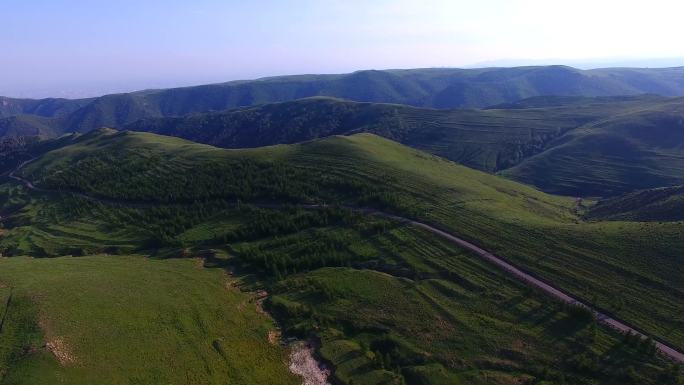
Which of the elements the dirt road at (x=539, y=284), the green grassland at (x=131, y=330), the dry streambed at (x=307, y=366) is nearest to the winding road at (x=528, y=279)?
the dirt road at (x=539, y=284)

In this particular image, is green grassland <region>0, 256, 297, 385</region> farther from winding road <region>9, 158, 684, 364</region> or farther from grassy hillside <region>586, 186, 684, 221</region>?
grassy hillside <region>586, 186, 684, 221</region>

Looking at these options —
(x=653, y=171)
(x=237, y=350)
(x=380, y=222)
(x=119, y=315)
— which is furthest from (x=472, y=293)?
(x=653, y=171)

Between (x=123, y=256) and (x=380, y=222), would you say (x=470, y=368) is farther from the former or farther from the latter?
(x=123, y=256)

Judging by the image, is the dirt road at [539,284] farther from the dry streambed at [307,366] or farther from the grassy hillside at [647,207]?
the grassy hillside at [647,207]

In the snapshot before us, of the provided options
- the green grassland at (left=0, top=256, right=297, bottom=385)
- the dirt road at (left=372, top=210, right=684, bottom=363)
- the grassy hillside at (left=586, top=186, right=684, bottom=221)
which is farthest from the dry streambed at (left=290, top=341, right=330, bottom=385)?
the grassy hillside at (left=586, top=186, right=684, bottom=221)

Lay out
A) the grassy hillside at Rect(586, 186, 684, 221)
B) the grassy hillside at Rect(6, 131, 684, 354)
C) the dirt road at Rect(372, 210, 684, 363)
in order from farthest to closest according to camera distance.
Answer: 1. the grassy hillside at Rect(586, 186, 684, 221)
2. the grassy hillside at Rect(6, 131, 684, 354)
3. the dirt road at Rect(372, 210, 684, 363)
